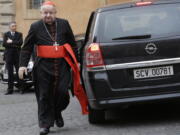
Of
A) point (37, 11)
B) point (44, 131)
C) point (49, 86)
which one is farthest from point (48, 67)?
point (37, 11)

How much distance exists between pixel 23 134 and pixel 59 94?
2.44 ft

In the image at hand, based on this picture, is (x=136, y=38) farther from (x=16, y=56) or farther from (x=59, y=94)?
(x=16, y=56)

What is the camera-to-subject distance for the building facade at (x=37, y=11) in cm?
2691

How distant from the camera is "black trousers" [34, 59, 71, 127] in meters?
9.12

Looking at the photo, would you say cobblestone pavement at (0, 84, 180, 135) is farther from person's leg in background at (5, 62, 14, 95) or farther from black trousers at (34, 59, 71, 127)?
person's leg in background at (5, 62, 14, 95)

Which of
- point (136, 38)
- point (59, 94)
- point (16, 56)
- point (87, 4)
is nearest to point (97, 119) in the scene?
point (59, 94)

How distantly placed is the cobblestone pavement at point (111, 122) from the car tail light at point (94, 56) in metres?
0.89

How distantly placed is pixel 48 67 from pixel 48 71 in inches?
2.2

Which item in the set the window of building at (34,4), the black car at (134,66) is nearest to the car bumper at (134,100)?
the black car at (134,66)

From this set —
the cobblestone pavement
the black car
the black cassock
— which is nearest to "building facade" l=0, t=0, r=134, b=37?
the cobblestone pavement

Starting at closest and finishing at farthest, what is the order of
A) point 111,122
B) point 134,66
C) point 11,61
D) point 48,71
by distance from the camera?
point 134,66 < point 48,71 < point 111,122 < point 11,61

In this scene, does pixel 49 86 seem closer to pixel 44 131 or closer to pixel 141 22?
pixel 44 131

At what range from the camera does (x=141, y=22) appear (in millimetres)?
9117

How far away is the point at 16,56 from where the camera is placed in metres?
16.8
